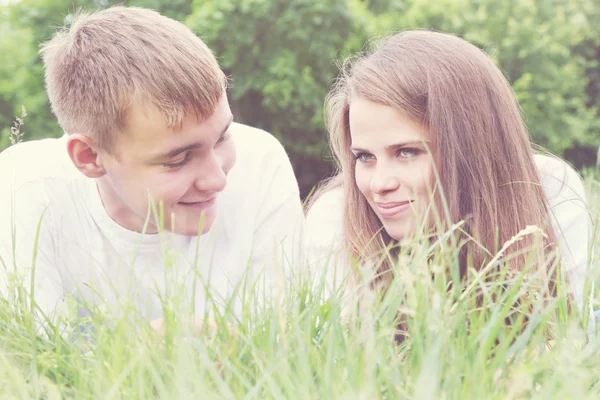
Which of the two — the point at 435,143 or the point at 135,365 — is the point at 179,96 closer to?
the point at 435,143

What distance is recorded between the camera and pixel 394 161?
2715mm

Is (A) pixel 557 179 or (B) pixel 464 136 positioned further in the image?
(A) pixel 557 179

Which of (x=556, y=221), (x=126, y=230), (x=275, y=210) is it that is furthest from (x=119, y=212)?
(x=556, y=221)

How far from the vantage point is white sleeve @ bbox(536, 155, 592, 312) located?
2703 millimetres

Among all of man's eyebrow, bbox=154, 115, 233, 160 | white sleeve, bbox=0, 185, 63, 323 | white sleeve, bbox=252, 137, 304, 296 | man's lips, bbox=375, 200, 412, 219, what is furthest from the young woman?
white sleeve, bbox=0, 185, 63, 323

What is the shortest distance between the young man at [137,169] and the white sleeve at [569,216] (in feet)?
3.22

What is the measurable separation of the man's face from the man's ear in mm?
42

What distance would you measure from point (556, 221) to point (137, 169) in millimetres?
1534

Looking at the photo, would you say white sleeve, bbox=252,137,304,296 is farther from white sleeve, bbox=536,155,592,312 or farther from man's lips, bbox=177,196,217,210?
white sleeve, bbox=536,155,592,312

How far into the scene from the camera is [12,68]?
7.72 m

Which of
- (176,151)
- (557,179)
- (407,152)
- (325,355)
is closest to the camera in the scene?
(325,355)

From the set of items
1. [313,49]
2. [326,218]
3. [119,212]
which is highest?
Result: [313,49]

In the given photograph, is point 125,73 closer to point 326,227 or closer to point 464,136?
point 326,227

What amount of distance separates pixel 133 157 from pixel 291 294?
1017 mm
